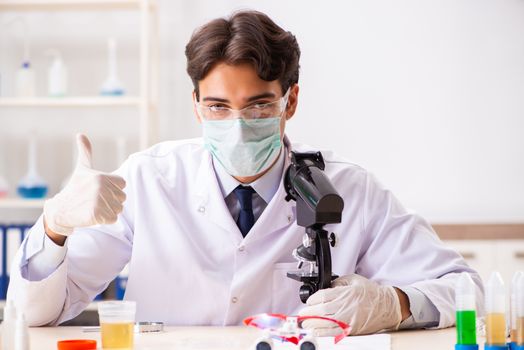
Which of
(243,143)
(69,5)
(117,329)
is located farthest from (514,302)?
(69,5)

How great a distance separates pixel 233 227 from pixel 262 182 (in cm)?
14

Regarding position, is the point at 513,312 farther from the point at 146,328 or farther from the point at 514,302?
the point at 146,328

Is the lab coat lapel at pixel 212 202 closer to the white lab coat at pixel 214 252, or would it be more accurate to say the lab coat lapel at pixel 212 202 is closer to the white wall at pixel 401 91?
the white lab coat at pixel 214 252

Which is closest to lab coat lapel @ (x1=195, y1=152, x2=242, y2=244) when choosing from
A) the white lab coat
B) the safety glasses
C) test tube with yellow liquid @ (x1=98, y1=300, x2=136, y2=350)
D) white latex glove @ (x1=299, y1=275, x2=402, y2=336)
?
the white lab coat

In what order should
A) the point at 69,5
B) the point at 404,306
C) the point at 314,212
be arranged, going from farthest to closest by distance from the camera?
the point at 69,5, the point at 404,306, the point at 314,212

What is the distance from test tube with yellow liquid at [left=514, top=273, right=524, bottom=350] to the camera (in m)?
1.24

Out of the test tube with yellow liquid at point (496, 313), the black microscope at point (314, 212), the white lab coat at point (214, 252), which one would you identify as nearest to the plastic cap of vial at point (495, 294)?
the test tube with yellow liquid at point (496, 313)

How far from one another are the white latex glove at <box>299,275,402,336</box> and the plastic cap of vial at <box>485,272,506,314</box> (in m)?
0.35

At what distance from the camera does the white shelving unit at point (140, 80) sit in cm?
355

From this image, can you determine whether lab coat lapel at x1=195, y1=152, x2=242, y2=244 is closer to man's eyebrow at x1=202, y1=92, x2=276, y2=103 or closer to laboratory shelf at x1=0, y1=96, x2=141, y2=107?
man's eyebrow at x1=202, y1=92, x2=276, y2=103

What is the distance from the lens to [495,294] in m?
1.24

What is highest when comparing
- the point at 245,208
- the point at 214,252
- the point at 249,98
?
the point at 249,98

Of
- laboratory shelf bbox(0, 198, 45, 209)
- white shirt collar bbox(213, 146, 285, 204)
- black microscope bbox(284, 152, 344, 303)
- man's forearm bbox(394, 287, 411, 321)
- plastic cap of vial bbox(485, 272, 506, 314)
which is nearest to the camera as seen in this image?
plastic cap of vial bbox(485, 272, 506, 314)

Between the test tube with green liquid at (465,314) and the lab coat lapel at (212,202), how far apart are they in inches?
28.7
